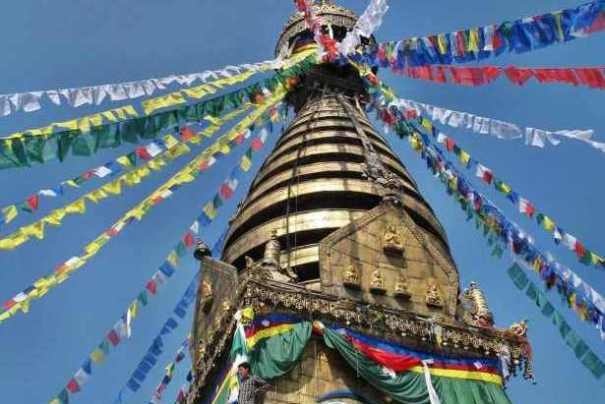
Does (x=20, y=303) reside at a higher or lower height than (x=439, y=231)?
lower

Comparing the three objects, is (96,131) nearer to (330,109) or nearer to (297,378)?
(297,378)

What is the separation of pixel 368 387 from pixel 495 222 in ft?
20.3

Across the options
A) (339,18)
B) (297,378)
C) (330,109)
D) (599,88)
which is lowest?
(297,378)

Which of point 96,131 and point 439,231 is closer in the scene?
point 96,131

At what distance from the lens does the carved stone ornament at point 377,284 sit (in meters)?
19.9

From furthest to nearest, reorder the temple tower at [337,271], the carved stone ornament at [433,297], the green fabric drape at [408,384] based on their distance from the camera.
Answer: the carved stone ornament at [433,297] < the temple tower at [337,271] < the green fabric drape at [408,384]

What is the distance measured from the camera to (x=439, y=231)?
2470cm

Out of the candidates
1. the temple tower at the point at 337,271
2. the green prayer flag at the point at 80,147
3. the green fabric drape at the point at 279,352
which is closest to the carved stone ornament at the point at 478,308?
the temple tower at the point at 337,271

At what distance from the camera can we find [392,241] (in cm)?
2103

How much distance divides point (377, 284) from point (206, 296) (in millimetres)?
4253

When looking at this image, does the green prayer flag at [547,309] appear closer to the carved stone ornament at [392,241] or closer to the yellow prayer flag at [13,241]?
the carved stone ornament at [392,241]

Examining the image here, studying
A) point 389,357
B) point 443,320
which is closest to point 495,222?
point 443,320

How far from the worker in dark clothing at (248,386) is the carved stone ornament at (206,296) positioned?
4.79m

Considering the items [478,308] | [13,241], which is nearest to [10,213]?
[13,241]
